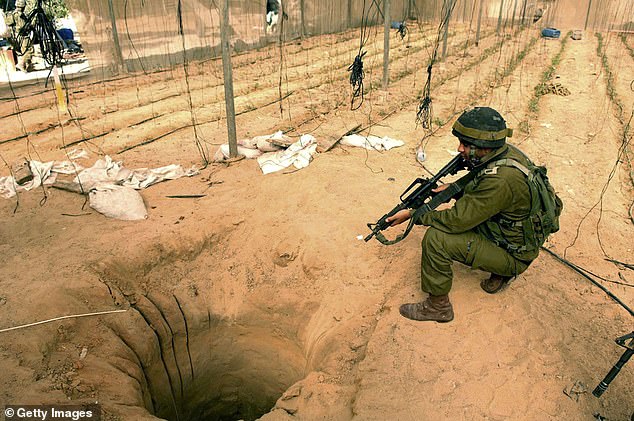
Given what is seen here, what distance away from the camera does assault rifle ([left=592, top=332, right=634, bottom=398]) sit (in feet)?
7.98

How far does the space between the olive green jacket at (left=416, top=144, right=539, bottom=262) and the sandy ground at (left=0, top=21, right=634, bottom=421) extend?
54 cm

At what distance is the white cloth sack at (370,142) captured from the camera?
259 inches

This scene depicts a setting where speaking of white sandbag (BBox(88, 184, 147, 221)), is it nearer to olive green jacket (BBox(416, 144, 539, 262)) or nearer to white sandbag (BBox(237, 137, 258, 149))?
white sandbag (BBox(237, 137, 258, 149))

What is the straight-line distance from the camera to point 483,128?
9.64ft

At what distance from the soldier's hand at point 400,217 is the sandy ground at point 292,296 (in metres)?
0.57

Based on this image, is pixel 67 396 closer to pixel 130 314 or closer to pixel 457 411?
pixel 130 314

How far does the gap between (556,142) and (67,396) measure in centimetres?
707

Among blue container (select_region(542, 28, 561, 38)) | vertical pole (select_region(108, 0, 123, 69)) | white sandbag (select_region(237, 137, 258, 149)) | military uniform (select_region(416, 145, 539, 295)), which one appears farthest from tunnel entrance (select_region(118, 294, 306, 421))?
blue container (select_region(542, 28, 561, 38))

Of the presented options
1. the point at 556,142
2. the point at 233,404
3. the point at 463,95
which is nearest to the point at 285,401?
the point at 233,404

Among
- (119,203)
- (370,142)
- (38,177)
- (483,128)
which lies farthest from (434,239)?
(38,177)

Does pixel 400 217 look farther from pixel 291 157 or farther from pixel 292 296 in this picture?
pixel 291 157

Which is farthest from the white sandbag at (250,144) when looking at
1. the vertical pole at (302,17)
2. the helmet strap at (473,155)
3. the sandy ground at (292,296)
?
the vertical pole at (302,17)

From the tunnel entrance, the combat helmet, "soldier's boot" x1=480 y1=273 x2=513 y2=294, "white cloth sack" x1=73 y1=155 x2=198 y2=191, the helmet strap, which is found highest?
the combat helmet

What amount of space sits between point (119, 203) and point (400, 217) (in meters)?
2.97
